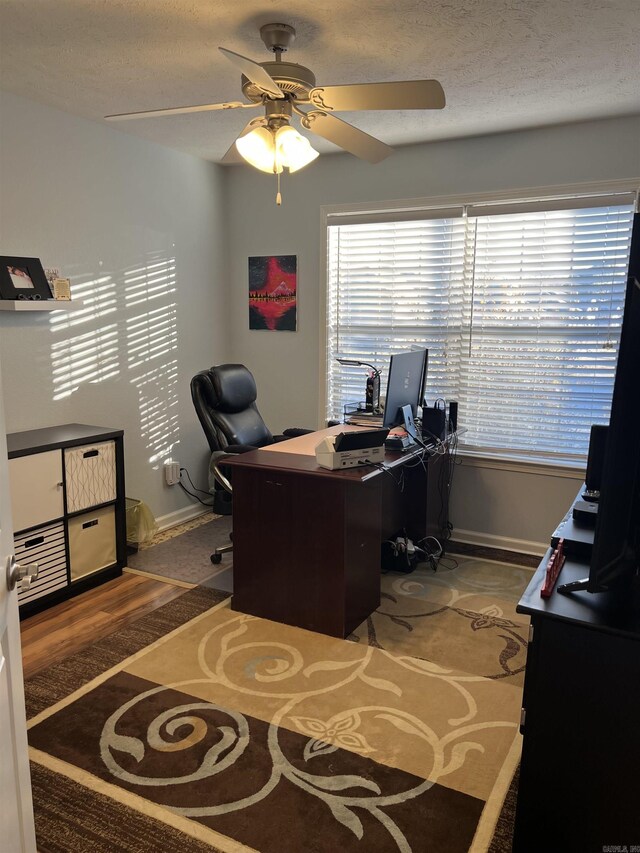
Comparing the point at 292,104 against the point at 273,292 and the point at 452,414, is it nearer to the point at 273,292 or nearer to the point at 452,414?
the point at 452,414

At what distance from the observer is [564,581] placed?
5.22 ft

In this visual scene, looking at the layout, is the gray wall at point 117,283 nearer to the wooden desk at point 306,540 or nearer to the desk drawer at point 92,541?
the desk drawer at point 92,541

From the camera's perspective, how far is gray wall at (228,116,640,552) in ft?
12.0

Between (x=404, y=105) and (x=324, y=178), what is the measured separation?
7.28 feet

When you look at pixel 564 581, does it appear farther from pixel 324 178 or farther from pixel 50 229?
pixel 324 178

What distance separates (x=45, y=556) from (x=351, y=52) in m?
2.77

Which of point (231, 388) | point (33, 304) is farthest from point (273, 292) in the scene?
point (33, 304)

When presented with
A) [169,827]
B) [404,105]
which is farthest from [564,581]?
[404,105]

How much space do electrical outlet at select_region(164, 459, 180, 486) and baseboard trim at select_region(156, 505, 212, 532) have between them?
23 centimetres

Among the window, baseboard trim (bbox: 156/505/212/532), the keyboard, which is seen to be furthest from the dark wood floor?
the window

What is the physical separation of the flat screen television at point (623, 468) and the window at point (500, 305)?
254 centimetres

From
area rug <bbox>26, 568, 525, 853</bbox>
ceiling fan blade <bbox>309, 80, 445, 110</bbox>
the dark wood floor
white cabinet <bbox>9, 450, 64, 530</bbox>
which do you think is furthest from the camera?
white cabinet <bbox>9, 450, 64, 530</bbox>

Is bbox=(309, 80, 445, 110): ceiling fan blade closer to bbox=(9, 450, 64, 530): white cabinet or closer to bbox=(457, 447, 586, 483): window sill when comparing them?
bbox=(9, 450, 64, 530): white cabinet

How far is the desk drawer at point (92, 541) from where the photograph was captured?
331 cm
